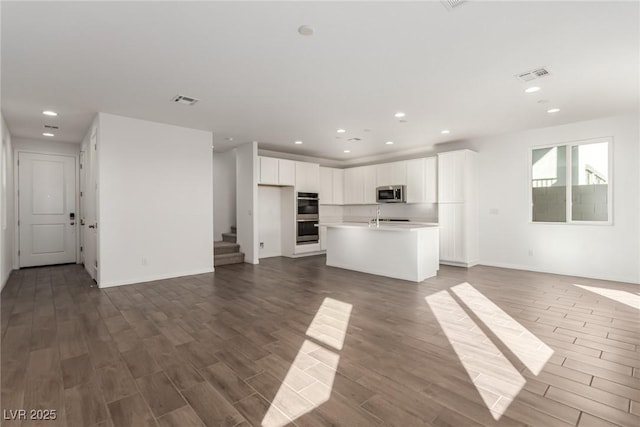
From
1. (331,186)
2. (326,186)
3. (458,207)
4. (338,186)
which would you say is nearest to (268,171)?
(326,186)

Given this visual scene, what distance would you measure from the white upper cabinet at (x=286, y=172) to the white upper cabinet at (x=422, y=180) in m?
2.90

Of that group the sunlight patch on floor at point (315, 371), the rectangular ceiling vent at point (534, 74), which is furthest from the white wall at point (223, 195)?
the rectangular ceiling vent at point (534, 74)

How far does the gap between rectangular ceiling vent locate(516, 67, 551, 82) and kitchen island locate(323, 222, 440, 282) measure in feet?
8.39

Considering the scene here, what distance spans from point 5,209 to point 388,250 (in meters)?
6.53

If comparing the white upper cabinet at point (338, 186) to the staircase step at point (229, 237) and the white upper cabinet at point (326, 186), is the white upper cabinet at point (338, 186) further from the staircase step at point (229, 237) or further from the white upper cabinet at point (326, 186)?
the staircase step at point (229, 237)

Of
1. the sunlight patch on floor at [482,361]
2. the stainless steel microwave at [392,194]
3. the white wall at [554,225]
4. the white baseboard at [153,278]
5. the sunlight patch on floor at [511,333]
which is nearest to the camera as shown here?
the sunlight patch on floor at [482,361]

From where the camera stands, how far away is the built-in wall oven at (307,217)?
26.1ft

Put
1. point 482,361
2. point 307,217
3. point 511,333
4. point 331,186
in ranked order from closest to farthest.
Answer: point 482,361
point 511,333
point 307,217
point 331,186

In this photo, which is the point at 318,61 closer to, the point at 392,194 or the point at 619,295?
the point at 392,194

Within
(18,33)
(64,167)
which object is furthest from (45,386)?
(64,167)

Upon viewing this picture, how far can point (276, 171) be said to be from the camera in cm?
755

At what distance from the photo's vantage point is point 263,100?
170 inches

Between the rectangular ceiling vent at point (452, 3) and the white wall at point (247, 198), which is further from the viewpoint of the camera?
the white wall at point (247, 198)

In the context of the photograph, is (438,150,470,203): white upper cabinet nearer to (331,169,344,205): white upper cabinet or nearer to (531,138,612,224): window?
(531,138,612,224): window
